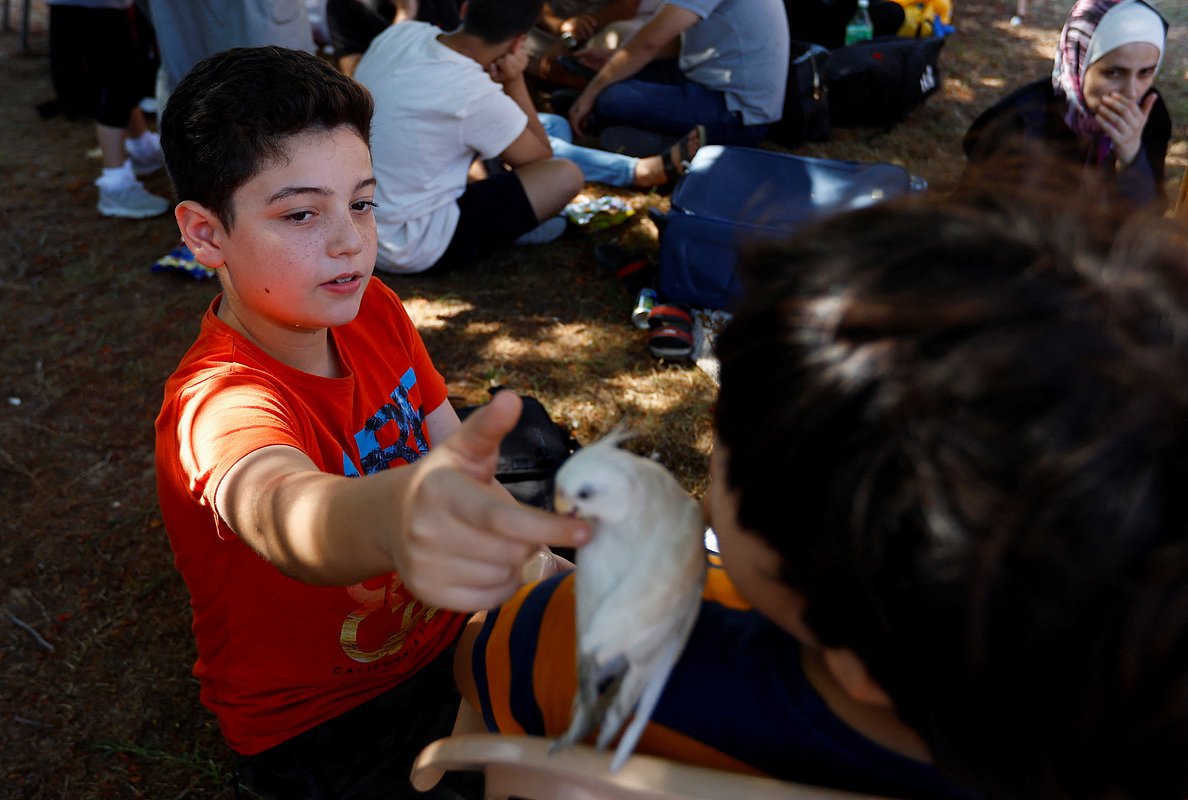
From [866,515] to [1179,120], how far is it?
6803 mm

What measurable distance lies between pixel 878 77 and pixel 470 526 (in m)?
5.49

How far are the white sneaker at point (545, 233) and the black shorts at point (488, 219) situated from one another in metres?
0.21

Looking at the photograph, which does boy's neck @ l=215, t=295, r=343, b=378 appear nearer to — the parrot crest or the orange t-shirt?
the orange t-shirt

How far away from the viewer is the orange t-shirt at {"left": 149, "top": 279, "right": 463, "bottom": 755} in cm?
133

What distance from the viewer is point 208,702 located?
1633mm

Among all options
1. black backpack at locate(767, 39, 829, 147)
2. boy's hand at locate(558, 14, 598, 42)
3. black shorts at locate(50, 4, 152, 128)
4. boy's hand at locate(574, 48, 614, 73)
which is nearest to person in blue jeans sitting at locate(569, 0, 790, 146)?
black backpack at locate(767, 39, 829, 147)

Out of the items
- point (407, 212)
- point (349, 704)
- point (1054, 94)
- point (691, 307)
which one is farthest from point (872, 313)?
point (1054, 94)

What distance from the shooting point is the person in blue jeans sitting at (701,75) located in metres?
4.77

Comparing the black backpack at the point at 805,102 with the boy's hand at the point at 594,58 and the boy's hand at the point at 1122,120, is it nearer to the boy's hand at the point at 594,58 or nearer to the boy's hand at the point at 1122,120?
the boy's hand at the point at 594,58

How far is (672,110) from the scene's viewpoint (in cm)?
504

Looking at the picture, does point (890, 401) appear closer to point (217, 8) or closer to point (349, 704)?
point (349, 704)

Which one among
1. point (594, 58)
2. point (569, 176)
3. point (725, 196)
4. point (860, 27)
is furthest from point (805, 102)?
point (569, 176)

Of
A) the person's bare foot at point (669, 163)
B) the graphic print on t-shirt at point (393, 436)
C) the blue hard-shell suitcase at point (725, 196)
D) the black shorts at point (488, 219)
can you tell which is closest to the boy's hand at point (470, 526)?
the graphic print on t-shirt at point (393, 436)

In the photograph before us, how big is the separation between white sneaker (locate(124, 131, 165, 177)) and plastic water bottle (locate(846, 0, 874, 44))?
4.65m
